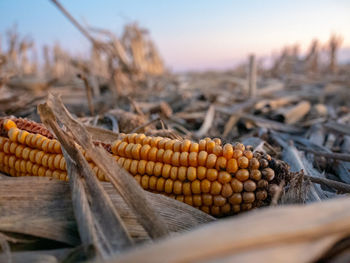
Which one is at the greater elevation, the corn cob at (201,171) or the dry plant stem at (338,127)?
the dry plant stem at (338,127)

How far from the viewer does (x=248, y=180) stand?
1.33 m

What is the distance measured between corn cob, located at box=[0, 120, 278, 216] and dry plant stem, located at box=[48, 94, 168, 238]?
29cm

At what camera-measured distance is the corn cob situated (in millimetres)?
1323

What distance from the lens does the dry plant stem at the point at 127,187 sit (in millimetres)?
1010

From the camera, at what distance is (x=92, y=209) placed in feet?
3.63

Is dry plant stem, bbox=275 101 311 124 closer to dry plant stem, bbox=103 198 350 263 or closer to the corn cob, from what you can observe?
the corn cob

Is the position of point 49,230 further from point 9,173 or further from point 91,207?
point 9,173

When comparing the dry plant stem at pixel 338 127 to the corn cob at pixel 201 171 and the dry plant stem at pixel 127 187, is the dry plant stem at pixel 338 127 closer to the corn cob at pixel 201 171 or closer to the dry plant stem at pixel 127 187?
the corn cob at pixel 201 171

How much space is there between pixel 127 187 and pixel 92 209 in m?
0.18

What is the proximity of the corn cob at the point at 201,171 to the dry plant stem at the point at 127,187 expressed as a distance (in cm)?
29

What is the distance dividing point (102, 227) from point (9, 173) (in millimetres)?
1162

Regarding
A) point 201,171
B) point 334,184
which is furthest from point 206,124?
point 201,171

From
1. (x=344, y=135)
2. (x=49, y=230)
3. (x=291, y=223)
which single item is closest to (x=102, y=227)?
(x=49, y=230)

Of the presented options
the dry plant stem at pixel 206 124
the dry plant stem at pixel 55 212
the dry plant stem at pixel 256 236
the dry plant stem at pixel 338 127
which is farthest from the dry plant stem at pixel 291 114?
the dry plant stem at pixel 256 236
